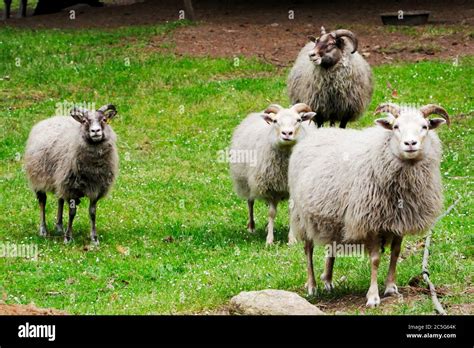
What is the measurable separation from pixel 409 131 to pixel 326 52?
25.3 ft

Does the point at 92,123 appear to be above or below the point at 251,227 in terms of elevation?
above

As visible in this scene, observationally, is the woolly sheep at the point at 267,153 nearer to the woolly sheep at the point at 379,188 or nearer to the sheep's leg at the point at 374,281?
the woolly sheep at the point at 379,188

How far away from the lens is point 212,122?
22.5m

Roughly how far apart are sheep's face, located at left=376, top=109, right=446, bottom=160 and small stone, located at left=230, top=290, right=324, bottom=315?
1.83 metres

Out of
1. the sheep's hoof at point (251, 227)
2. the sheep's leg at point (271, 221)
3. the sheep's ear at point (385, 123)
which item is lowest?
the sheep's hoof at point (251, 227)

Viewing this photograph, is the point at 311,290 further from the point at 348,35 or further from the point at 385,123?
the point at 348,35

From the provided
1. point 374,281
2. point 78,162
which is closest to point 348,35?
point 78,162

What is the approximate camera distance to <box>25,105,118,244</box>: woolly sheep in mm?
15125

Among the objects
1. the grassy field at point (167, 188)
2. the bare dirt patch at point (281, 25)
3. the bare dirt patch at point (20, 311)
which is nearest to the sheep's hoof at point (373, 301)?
the grassy field at point (167, 188)

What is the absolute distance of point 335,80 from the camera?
17953mm

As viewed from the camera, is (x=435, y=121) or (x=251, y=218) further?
(x=251, y=218)

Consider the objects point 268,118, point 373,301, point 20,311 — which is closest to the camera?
point 20,311

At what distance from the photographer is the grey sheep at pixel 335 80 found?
58.6 feet

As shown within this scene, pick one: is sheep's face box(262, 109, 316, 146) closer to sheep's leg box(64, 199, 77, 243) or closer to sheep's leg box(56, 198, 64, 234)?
sheep's leg box(64, 199, 77, 243)
